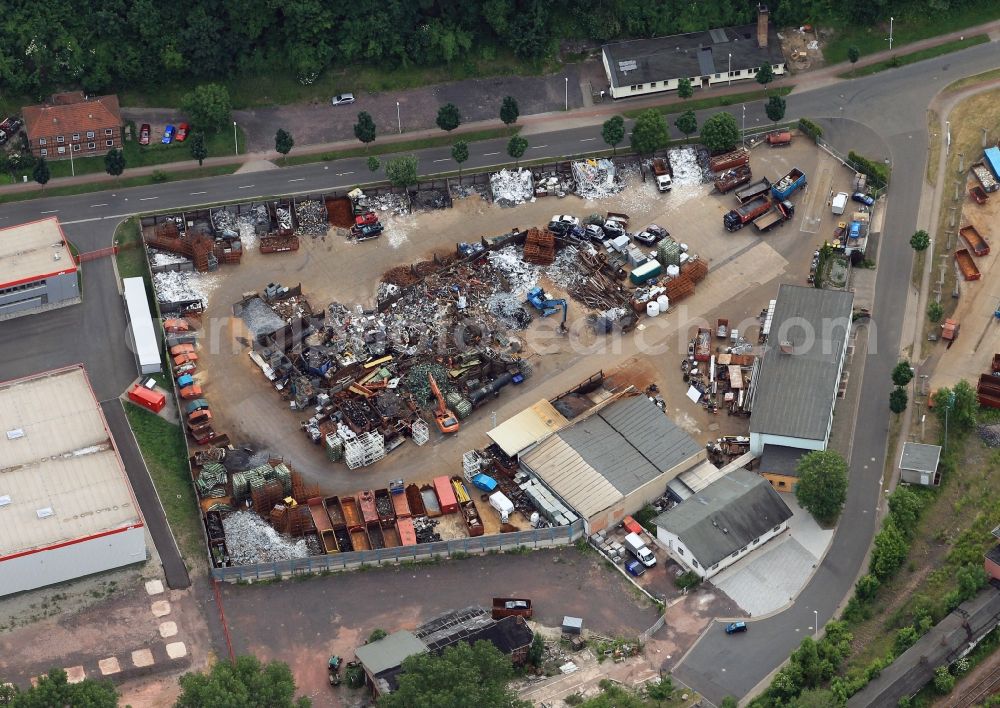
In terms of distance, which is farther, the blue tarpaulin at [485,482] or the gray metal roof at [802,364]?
the gray metal roof at [802,364]

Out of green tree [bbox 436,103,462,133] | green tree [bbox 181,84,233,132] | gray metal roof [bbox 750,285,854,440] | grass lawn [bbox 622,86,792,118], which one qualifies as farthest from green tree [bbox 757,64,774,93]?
green tree [bbox 181,84,233,132]

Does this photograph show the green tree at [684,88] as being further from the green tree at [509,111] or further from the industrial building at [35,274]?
the industrial building at [35,274]

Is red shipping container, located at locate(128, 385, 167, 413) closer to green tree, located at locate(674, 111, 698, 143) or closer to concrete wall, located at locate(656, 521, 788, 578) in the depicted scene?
concrete wall, located at locate(656, 521, 788, 578)

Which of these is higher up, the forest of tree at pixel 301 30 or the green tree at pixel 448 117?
the forest of tree at pixel 301 30

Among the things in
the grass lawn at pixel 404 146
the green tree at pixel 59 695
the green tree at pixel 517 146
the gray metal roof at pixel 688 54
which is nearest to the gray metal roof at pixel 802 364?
the green tree at pixel 517 146

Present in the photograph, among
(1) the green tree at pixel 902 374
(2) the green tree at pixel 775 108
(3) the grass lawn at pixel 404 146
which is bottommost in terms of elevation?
(1) the green tree at pixel 902 374

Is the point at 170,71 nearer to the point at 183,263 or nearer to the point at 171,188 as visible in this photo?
the point at 171,188
